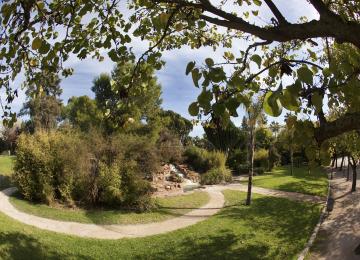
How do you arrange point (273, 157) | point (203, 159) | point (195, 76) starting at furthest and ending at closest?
point (273, 157) → point (203, 159) → point (195, 76)

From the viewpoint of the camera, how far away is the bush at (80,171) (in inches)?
652

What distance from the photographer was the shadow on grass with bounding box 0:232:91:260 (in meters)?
9.84

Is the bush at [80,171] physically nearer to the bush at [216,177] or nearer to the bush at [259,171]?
the bush at [216,177]

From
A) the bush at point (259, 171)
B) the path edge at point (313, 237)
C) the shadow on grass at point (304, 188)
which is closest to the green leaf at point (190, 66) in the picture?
the path edge at point (313, 237)

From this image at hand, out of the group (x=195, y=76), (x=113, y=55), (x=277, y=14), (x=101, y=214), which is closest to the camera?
(x=195, y=76)

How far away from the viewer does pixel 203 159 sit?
33.7 m

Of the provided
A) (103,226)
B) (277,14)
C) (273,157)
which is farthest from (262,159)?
(277,14)

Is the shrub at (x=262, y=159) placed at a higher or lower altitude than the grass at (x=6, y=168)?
higher

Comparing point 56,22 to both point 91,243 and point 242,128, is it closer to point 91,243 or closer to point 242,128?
point 91,243

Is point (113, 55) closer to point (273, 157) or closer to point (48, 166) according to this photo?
point (48, 166)

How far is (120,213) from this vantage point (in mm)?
16031

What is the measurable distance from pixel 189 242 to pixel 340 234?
5.18 metres

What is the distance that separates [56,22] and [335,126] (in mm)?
3821

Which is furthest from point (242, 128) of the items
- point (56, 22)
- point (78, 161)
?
point (56, 22)
